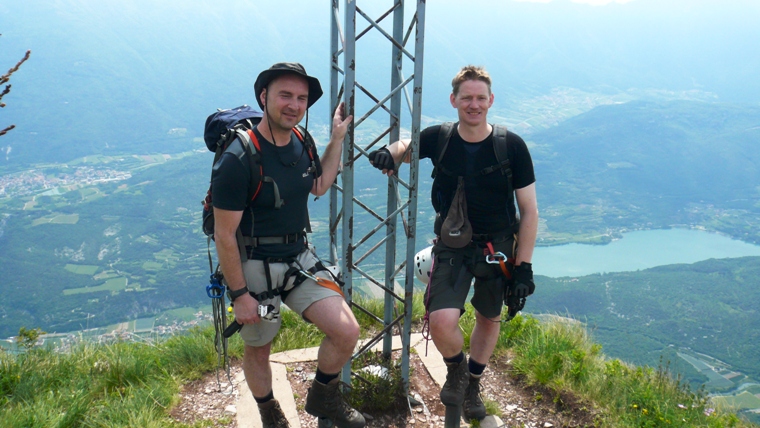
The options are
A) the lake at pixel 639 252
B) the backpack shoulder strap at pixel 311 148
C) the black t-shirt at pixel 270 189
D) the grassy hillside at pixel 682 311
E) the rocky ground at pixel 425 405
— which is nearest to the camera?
the black t-shirt at pixel 270 189

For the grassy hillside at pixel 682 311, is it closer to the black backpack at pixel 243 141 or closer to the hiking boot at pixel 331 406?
the hiking boot at pixel 331 406

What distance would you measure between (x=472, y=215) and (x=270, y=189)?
5.16 ft

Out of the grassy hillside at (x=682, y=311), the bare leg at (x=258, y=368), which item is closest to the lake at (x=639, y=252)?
the grassy hillside at (x=682, y=311)

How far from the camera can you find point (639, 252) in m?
108

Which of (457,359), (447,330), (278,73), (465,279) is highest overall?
(278,73)

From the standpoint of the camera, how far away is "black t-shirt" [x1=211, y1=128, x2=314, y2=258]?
10.0ft

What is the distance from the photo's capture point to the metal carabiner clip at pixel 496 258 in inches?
153

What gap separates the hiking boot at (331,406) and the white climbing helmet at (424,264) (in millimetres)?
1102

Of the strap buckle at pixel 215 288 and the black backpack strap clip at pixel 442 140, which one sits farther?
the black backpack strap clip at pixel 442 140

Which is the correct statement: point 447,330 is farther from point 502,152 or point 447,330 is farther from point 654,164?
point 654,164

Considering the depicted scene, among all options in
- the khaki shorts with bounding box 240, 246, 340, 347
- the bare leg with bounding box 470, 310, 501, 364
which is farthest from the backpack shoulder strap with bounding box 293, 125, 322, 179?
the bare leg with bounding box 470, 310, 501, 364

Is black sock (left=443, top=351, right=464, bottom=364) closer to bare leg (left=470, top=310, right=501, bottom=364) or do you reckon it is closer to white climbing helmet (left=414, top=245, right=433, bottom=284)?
bare leg (left=470, top=310, right=501, bottom=364)

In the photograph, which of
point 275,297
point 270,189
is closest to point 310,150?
point 270,189

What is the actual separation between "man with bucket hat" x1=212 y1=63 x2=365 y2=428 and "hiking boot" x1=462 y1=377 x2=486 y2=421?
1.06 meters
